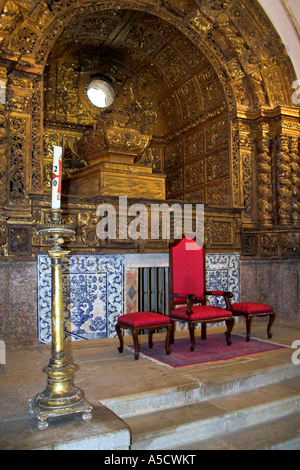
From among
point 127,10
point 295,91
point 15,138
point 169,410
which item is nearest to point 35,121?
point 15,138

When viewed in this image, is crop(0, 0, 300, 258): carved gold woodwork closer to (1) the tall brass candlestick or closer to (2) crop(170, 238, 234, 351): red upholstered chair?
(2) crop(170, 238, 234, 351): red upholstered chair


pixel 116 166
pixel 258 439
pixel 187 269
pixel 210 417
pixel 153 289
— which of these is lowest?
pixel 258 439

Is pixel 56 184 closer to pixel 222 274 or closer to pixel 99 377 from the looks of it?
pixel 99 377

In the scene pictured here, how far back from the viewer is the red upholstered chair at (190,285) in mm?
4266

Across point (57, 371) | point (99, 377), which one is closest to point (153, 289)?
point (99, 377)

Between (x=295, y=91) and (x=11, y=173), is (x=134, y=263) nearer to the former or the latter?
(x=11, y=173)

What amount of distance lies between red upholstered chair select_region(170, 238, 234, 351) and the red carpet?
0.12 meters

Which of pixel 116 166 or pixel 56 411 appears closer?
pixel 56 411

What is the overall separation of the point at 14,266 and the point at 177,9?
4456mm

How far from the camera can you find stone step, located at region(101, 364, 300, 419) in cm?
280

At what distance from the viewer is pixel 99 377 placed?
330 centimetres

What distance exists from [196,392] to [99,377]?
0.79 meters

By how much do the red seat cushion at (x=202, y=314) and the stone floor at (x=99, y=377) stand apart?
1.68ft
